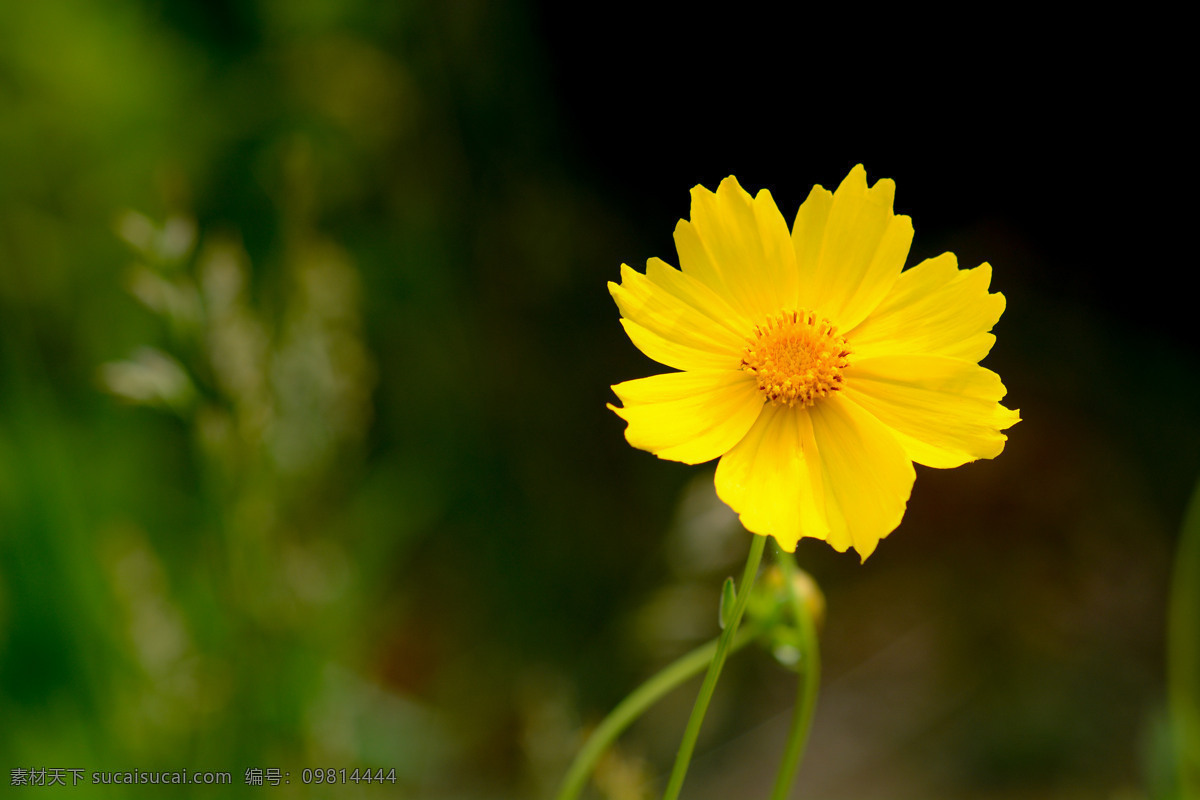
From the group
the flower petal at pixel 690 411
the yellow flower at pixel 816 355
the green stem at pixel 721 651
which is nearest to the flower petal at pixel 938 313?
the yellow flower at pixel 816 355

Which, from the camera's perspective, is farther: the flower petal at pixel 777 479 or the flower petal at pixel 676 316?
the flower petal at pixel 676 316

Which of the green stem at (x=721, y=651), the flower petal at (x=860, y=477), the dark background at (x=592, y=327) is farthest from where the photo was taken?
the dark background at (x=592, y=327)

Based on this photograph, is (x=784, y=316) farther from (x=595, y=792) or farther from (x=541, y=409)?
(x=541, y=409)

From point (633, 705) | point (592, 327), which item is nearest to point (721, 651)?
point (633, 705)

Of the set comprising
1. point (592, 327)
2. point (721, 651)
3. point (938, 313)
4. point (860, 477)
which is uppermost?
point (592, 327)

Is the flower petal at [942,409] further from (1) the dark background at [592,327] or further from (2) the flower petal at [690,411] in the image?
(1) the dark background at [592,327]

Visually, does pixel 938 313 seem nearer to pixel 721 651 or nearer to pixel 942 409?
pixel 942 409

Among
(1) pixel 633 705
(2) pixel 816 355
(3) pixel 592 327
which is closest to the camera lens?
(1) pixel 633 705
